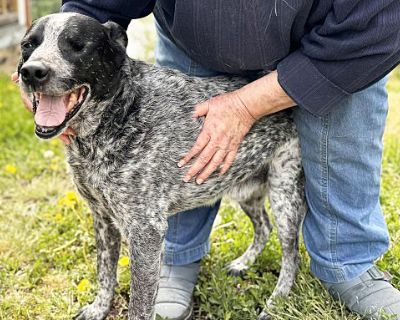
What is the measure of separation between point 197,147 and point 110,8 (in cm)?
79

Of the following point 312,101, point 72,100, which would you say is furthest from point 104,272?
point 312,101

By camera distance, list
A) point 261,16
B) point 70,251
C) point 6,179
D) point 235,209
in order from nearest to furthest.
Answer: point 261,16 < point 70,251 < point 235,209 < point 6,179


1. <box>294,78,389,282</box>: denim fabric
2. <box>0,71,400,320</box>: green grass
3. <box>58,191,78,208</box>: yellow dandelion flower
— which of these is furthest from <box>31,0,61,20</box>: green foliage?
<box>294,78,389,282</box>: denim fabric

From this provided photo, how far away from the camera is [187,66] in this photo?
3.40 m

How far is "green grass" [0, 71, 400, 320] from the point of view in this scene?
136 inches

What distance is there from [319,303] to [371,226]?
470mm

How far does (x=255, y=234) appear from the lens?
12.6ft

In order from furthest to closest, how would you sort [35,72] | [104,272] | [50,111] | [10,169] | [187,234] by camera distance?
[10,169] → [187,234] → [104,272] → [50,111] → [35,72]

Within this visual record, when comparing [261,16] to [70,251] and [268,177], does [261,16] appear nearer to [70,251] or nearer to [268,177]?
[268,177]

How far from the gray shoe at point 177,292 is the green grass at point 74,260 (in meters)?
0.07

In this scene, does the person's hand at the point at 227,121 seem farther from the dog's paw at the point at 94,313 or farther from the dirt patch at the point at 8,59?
the dirt patch at the point at 8,59

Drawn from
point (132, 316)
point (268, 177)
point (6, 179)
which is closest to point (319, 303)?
point (268, 177)

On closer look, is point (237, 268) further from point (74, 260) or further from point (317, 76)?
point (317, 76)

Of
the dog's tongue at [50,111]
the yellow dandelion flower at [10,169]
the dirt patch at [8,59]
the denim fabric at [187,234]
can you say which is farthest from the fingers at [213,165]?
the dirt patch at [8,59]
